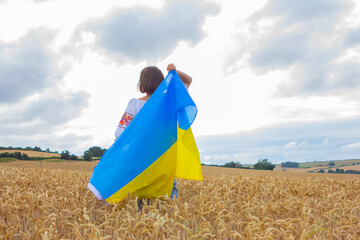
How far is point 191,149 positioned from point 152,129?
70 centimetres

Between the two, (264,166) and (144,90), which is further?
(264,166)

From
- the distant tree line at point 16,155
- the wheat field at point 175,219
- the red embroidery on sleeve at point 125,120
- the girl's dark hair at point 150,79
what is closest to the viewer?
the wheat field at point 175,219

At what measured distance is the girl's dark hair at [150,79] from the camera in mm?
4488

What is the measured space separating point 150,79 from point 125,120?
76 centimetres

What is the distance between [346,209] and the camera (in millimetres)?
4055

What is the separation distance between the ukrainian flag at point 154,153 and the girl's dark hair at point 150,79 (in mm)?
318

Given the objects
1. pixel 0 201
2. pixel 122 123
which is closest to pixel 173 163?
pixel 122 123

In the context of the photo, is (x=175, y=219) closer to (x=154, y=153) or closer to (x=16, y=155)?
(x=154, y=153)

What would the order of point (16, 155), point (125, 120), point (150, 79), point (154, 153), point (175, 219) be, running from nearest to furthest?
point (175, 219), point (154, 153), point (125, 120), point (150, 79), point (16, 155)

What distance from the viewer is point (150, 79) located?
4.48 m

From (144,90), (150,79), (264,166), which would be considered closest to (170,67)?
(150,79)

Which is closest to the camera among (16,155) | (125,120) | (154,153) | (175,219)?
(175,219)

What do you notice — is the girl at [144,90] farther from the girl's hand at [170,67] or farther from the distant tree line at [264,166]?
the distant tree line at [264,166]

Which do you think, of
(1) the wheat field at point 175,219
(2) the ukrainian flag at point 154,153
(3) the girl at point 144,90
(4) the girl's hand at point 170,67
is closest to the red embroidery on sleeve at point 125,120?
(3) the girl at point 144,90
